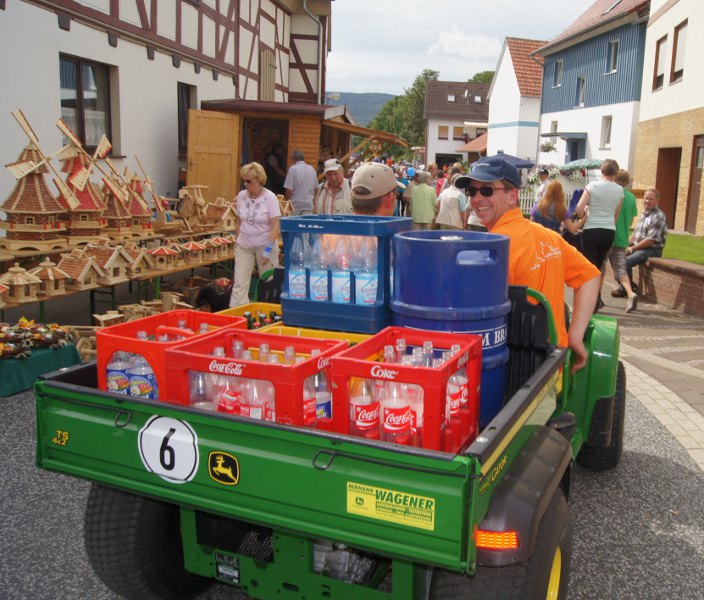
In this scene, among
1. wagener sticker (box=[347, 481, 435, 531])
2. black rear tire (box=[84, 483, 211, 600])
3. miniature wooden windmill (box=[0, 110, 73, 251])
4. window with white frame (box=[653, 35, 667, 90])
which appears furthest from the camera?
window with white frame (box=[653, 35, 667, 90])

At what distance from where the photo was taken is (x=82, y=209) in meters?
8.44

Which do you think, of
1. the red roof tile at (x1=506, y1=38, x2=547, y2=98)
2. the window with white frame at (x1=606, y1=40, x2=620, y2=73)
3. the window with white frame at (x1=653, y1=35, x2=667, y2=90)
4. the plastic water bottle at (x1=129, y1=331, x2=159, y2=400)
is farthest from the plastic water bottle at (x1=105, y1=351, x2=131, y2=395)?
the red roof tile at (x1=506, y1=38, x2=547, y2=98)

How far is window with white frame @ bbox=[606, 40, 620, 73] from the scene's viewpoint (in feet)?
Result: 84.8

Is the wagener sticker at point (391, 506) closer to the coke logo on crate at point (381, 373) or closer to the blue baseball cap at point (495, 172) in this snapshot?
the coke logo on crate at point (381, 373)

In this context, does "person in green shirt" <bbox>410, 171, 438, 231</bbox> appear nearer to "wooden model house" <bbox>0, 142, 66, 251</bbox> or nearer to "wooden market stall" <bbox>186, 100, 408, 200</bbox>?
"wooden market stall" <bbox>186, 100, 408, 200</bbox>

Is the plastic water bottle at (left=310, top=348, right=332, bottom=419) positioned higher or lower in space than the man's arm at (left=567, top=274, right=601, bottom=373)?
lower

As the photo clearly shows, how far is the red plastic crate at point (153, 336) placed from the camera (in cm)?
260

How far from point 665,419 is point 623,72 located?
2248 cm

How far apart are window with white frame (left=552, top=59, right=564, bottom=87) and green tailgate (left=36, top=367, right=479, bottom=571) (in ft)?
107

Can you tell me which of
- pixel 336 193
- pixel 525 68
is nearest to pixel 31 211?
pixel 336 193

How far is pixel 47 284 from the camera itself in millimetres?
6906

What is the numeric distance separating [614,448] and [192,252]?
6.56 meters

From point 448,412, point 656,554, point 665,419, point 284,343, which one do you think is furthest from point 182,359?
point 665,419

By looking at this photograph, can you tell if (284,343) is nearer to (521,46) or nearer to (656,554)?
(656,554)
